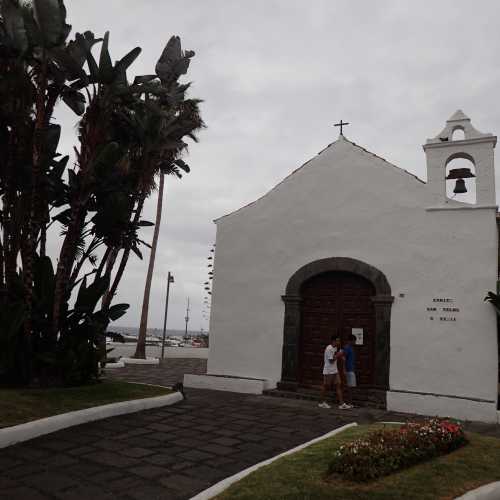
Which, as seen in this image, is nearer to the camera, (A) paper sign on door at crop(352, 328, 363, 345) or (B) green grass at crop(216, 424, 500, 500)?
(B) green grass at crop(216, 424, 500, 500)

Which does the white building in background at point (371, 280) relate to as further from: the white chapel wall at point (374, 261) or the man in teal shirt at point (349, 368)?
the man in teal shirt at point (349, 368)

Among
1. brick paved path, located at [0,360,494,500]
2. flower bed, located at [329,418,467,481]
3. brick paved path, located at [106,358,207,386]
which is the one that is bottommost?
brick paved path, located at [0,360,494,500]

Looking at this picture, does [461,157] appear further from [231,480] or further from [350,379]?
[231,480]

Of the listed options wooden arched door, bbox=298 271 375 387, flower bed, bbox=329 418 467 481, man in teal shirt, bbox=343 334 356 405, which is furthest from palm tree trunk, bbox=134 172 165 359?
flower bed, bbox=329 418 467 481

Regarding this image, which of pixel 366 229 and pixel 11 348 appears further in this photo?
pixel 366 229

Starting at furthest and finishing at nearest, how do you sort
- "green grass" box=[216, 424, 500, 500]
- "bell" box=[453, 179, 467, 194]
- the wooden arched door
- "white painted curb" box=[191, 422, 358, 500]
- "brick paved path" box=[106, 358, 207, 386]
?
"brick paved path" box=[106, 358, 207, 386] → the wooden arched door → "bell" box=[453, 179, 467, 194] → "white painted curb" box=[191, 422, 358, 500] → "green grass" box=[216, 424, 500, 500]

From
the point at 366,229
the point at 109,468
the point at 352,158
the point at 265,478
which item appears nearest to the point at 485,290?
the point at 366,229

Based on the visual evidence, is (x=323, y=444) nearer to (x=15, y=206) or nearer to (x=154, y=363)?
(x=15, y=206)

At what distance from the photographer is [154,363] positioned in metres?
17.2

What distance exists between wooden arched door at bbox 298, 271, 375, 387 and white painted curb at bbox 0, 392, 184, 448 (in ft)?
11.3

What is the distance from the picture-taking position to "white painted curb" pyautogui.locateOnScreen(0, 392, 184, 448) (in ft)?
18.7

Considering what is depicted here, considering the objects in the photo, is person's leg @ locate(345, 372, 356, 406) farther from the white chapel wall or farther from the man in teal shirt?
the white chapel wall

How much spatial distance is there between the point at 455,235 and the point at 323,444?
5.81 metres

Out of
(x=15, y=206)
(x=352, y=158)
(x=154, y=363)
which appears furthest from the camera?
(x=154, y=363)
